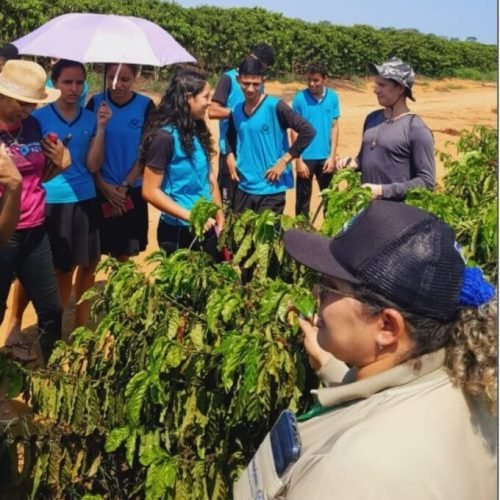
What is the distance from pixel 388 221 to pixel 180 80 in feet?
9.53

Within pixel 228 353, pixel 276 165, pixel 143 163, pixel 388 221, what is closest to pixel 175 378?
pixel 228 353

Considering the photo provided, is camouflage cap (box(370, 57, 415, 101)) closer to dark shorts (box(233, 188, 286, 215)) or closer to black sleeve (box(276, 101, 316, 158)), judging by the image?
black sleeve (box(276, 101, 316, 158))

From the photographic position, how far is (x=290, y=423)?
161cm

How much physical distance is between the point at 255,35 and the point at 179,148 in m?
25.4

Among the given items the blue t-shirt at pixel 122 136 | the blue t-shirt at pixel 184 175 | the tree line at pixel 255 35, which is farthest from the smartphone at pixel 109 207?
the tree line at pixel 255 35

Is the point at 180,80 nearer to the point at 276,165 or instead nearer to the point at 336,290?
the point at 276,165

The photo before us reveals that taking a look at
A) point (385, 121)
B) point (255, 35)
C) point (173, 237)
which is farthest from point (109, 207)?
point (255, 35)

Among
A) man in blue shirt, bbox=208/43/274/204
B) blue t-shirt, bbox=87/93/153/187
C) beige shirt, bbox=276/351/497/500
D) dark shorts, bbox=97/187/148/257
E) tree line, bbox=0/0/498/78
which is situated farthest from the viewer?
tree line, bbox=0/0/498/78

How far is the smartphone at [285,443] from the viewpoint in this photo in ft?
5.04

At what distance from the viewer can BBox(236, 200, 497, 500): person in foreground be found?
1.33m

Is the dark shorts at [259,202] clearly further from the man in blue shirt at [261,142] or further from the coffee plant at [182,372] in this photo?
the coffee plant at [182,372]

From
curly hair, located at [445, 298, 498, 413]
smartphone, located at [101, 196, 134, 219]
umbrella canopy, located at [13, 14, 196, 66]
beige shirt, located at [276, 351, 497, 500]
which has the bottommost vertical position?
smartphone, located at [101, 196, 134, 219]

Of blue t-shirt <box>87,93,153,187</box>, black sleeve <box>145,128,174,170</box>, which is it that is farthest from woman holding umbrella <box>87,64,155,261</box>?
black sleeve <box>145,128,174,170</box>

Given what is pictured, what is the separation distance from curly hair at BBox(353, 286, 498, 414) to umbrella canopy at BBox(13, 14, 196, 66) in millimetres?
3440
